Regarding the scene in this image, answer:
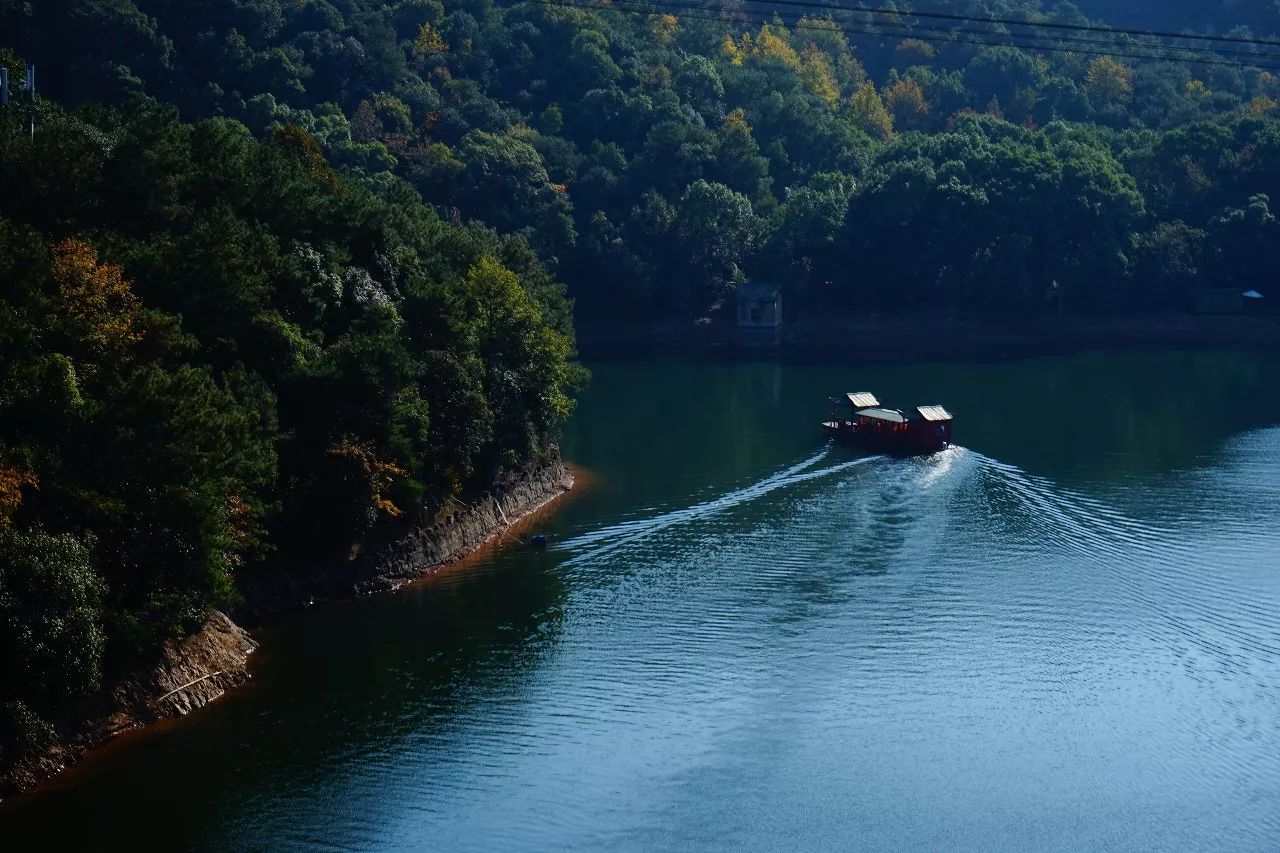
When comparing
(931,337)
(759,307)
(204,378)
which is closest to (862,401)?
(931,337)

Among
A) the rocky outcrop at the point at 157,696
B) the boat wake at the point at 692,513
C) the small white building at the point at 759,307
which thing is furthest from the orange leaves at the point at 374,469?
the small white building at the point at 759,307

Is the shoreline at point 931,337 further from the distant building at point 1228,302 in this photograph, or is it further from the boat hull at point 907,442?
the boat hull at point 907,442

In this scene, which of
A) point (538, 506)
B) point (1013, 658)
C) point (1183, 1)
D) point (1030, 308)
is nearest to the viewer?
point (1013, 658)

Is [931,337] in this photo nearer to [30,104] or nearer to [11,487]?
[30,104]

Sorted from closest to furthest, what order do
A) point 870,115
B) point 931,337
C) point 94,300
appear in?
1. point 94,300
2. point 931,337
3. point 870,115

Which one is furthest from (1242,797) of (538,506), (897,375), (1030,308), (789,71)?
(789,71)

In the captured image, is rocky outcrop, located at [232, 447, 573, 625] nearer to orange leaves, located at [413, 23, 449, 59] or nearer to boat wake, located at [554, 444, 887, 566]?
boat wake, located at [554, 444, 887, 566]

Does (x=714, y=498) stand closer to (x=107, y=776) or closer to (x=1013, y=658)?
(x=1013, y=658)
